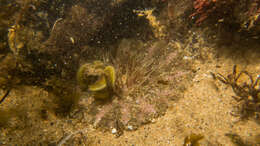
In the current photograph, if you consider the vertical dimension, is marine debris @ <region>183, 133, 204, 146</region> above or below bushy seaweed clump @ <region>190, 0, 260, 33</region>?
below

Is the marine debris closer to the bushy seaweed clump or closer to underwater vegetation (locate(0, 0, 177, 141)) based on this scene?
underwater vegetation (locate(0, 0, 177, 141))

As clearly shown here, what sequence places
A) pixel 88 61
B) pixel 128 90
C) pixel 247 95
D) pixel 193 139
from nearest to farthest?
1. pixel 193 139
2. pixel 247 95
3. pixel 128 90
4. pixel 88 61

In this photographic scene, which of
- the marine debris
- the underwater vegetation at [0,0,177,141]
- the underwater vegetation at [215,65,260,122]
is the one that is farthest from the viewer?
the underwater vegetation at [0,0,177,141]

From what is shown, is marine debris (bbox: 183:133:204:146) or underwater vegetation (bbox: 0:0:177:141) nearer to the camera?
marine debris (bbox: 183:133:204:146)

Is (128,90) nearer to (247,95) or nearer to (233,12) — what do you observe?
(247,95)

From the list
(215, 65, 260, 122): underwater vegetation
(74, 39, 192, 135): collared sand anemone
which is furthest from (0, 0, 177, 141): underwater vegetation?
(215, 65, 260, 122): underwater vegetation

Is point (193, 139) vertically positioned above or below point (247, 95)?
below

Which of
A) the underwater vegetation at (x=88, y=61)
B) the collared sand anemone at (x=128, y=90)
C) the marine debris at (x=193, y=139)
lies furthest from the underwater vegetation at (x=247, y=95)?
the underwater vegetation at (x=88, y=61)

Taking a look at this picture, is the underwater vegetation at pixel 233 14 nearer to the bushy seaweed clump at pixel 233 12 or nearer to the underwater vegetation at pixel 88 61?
the bushy seaweed clump at pixel 233 12

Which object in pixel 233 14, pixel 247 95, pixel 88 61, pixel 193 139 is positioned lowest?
pixel 193 139

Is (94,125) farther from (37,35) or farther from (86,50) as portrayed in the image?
(37,35)

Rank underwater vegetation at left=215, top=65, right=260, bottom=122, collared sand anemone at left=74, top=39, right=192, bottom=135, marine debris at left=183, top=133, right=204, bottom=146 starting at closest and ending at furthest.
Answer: marine debris at left=183, top=133, right=204, bottom=146 < underwater vegetation at left=215, top=65, right=260, bottom=122 < collared sand anemone at left=74, top=39, right=192, bottom=135

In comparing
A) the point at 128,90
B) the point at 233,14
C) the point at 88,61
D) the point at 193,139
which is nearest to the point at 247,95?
the point at 193,139
